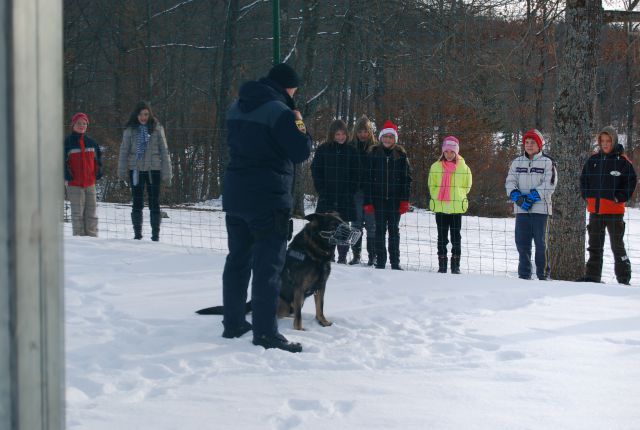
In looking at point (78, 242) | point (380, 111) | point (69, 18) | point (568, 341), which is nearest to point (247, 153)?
point (568, 341)

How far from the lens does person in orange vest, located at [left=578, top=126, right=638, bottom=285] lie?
7.80 m

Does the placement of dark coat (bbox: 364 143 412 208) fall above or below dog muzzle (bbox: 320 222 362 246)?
above

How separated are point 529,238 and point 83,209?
17.9 ft

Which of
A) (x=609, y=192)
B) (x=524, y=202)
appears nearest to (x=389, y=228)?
(x=524, y=202)

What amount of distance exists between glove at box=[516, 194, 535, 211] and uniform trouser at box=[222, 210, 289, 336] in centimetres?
387

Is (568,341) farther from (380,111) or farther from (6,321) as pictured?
(380,111)

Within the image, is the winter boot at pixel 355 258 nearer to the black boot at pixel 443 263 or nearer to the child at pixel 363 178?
the child at pixel 363 178

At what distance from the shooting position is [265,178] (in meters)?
4.68

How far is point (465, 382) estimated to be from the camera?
4.03 metres

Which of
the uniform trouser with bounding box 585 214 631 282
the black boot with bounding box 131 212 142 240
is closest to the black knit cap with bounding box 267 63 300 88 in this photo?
the uniform trouser with bounding box 585 214 631 282

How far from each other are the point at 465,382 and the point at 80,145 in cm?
672

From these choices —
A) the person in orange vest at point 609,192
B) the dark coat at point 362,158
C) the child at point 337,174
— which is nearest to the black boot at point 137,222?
the child at point 337,174

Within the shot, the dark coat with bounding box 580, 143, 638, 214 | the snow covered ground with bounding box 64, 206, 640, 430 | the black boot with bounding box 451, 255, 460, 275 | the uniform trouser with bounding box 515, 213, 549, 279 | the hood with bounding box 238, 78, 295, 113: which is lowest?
the snow covered ground with bounding box 64, 206, 640, 430

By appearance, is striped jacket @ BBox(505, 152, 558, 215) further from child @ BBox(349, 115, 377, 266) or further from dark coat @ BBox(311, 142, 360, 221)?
dark coat @ BBox(311, 142, 360, 221)
